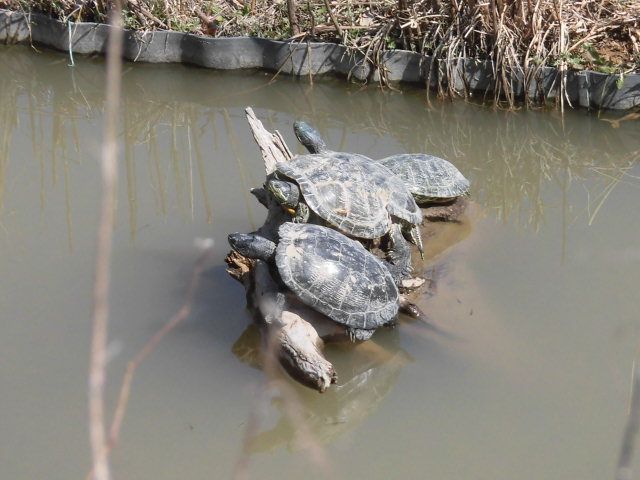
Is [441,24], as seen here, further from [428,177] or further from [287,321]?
[287,321]

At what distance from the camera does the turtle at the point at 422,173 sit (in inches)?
188

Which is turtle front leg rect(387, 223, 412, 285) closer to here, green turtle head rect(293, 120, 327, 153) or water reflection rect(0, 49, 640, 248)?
green turtle head rect(293, 120, 327, 153)

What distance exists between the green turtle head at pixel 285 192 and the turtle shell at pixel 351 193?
5 cm

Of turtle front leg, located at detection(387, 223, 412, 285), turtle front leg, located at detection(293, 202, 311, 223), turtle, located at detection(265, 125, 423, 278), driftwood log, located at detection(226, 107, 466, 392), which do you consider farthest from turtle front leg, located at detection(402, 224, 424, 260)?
turtle front leg, located at detection(293, 202, 311, 223)

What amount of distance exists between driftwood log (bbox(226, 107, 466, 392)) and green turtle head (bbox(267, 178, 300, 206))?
18 cm

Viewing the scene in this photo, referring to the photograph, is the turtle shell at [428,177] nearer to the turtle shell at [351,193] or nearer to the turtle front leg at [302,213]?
the turtle shell at [351,193]

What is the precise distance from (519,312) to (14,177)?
370cm

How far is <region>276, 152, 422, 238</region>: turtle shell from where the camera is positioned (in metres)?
4.13

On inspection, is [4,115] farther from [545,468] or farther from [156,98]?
[545,468]

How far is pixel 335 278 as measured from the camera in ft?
11.9

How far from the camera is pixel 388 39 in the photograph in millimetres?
7641

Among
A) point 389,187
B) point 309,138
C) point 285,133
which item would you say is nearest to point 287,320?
point 389,187

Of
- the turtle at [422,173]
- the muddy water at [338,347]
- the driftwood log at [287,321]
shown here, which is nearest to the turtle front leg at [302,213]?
the driftwood log at [287,321]

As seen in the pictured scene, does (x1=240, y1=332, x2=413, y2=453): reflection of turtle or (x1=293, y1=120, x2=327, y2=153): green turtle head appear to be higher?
(x1=293, y1=120, x2=327, y2=153): green turtle head
